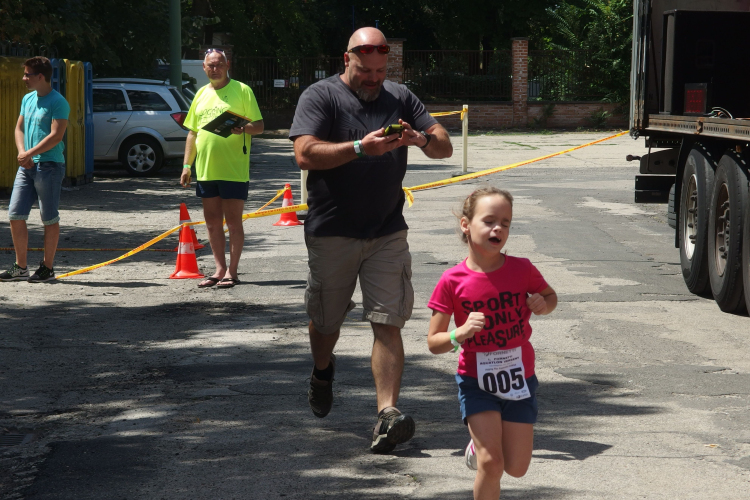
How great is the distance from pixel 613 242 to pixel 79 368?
665cm

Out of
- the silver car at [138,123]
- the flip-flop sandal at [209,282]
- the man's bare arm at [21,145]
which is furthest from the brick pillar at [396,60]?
the flip-flop sandal at [209,282]

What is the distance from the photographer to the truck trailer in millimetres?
Answer: 7223

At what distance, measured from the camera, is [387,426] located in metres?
4.33

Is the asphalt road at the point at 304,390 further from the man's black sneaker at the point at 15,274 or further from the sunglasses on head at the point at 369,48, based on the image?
the sunglasses on head at the point at 369,48

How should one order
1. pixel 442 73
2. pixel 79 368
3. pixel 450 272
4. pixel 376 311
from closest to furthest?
pixel 450 272, pixel 376 311, pixel 79 368, pixel 442 73

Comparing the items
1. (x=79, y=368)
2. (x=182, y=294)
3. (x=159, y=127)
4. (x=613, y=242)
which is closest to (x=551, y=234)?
(x=613, y=242)

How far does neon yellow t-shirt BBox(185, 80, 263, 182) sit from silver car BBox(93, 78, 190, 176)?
10.5 metres

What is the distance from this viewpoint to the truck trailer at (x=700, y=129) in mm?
7223

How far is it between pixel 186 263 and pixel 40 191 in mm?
1406

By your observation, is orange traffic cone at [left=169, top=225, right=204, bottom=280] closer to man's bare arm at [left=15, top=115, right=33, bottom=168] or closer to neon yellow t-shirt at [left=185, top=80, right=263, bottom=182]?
neon yellow t-shirt at [left=185, top=80, right=263, bottom=182]

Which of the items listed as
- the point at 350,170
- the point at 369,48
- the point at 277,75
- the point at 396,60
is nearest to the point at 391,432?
the point at 350,170

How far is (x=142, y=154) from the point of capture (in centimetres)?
1906

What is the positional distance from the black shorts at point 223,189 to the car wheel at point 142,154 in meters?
11.1

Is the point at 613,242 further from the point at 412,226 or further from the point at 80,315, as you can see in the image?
the point at 80,315
